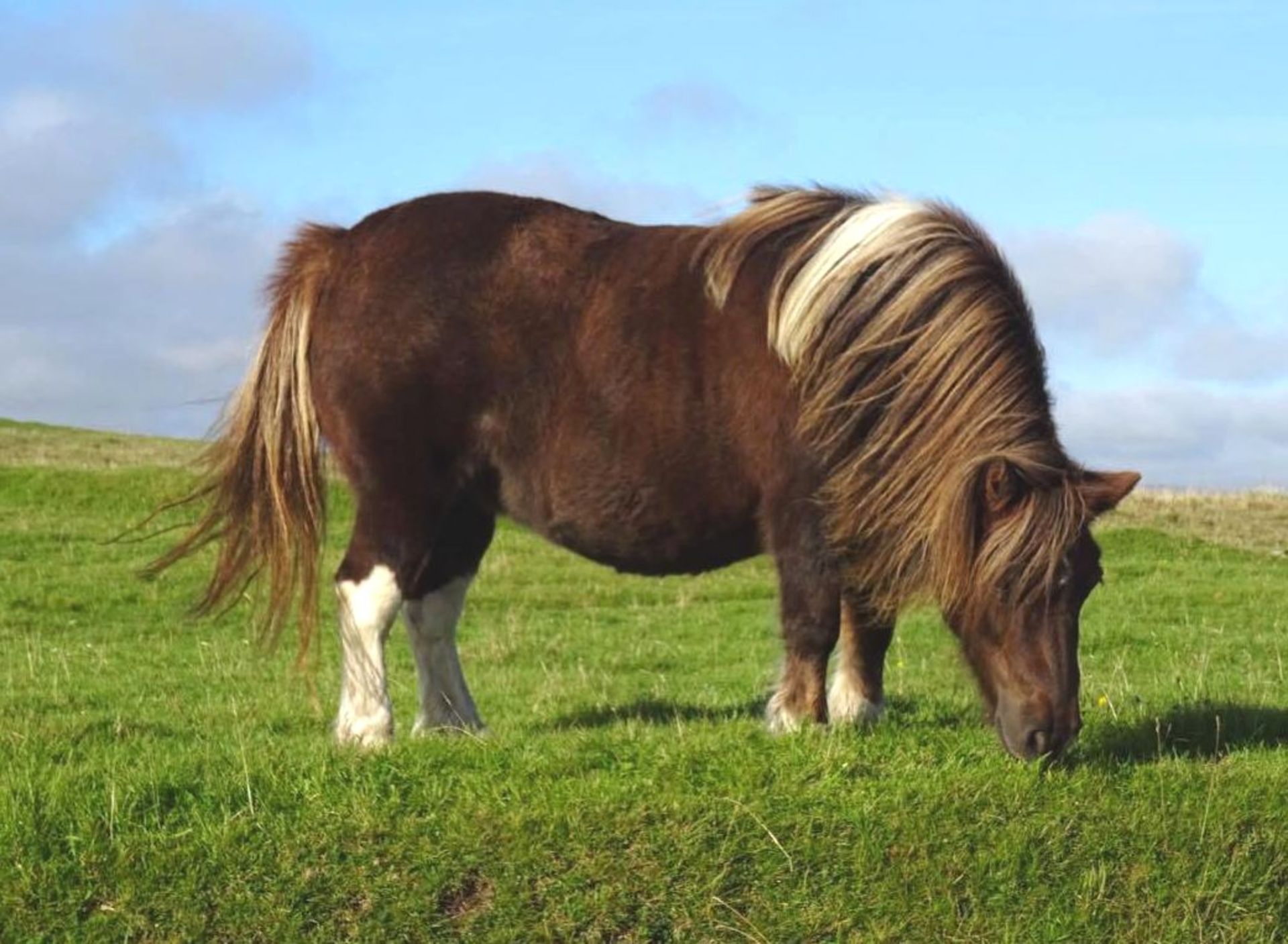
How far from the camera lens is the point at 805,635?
6.76 meters

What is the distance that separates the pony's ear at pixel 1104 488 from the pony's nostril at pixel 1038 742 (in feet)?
2.85

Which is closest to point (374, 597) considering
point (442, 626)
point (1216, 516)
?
point (442, 626)

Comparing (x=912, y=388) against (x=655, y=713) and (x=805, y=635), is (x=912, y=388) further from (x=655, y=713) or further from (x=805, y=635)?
(x=655, y=713)

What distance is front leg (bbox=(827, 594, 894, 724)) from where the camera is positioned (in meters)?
7.30

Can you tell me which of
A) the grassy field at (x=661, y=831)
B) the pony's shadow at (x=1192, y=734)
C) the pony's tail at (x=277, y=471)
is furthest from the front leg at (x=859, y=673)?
the pony's tail at (x=277, y=471)

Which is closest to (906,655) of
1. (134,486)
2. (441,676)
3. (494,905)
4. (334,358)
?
(441,676)

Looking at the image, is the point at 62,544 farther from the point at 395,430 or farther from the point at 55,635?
the point at 395,430

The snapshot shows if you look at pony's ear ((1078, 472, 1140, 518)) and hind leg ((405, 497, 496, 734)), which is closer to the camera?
pony's ear ((1078, 472, 1140, 518))

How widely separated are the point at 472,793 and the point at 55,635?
30.4ft

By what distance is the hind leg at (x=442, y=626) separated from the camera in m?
7.74

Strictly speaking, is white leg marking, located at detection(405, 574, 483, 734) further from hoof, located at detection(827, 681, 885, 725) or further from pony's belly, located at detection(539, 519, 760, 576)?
hoof, located at detection(827, 681, 885, 725)

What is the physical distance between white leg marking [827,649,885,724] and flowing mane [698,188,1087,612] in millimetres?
624

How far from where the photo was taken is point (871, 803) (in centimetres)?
601

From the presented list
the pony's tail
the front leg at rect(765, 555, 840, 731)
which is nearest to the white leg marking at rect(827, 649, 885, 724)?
the front leg at rect(765, 555, 840, 731)
